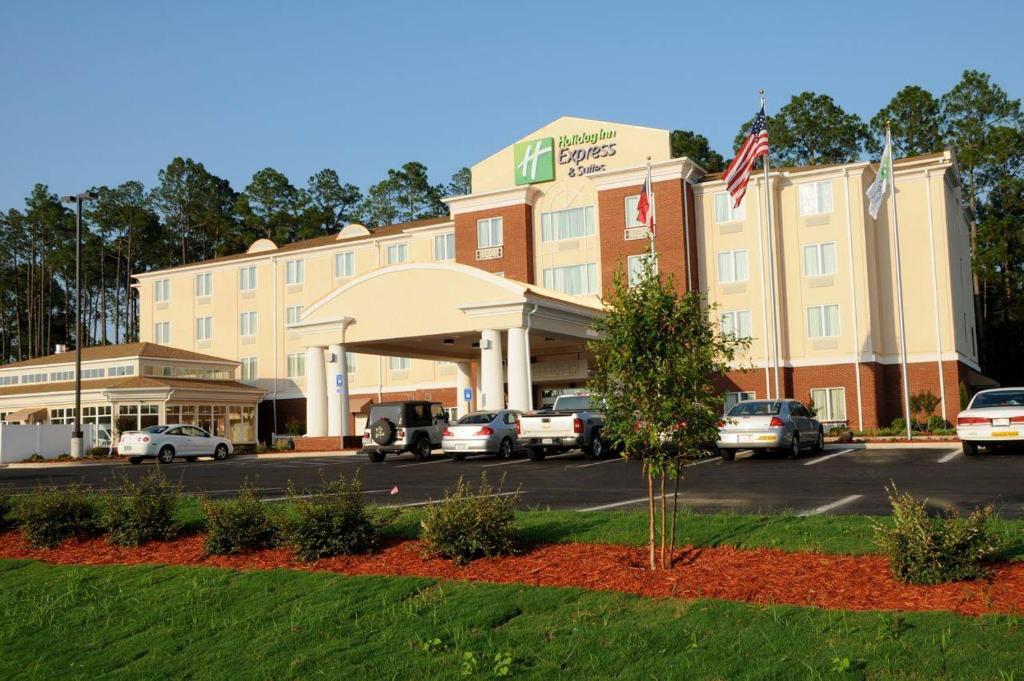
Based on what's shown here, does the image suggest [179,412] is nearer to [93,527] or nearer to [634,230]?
[634,230]

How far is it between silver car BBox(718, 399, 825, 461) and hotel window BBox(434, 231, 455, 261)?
92.6 feet

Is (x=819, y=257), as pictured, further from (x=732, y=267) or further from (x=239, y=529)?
(x=239, y=529)

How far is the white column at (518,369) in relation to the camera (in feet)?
107

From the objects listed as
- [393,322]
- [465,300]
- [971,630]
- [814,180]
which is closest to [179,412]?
[393,322]

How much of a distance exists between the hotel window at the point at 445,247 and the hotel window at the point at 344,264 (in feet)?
18.9

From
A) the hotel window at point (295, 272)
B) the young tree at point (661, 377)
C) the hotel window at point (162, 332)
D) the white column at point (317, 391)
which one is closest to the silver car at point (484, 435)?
the white column at point (317, 391)

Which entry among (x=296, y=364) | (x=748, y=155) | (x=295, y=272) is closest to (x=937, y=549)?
(x=748, y=155)

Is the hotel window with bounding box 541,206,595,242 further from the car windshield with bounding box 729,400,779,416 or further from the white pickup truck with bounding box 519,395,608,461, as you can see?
the car windshield with bounding box 729,400,779,416

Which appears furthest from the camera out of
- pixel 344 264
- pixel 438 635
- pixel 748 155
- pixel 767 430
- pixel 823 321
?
pixel 344 264

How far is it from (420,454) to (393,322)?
7034mm

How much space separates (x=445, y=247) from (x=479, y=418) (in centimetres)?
2422

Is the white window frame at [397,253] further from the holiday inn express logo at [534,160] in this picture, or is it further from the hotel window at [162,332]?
the hotel window at [162,332]

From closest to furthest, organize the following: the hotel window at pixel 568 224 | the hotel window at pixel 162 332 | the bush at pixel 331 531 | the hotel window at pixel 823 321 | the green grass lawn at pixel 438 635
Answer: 1. the green grass lawn at pixel 438 635
2. the bush at pixel 331 531
3. the hotel window at pixel 823 321
4. the hotel window at pixel 568 224
5. the hotel window at pixel 162 332

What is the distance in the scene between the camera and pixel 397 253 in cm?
5316
